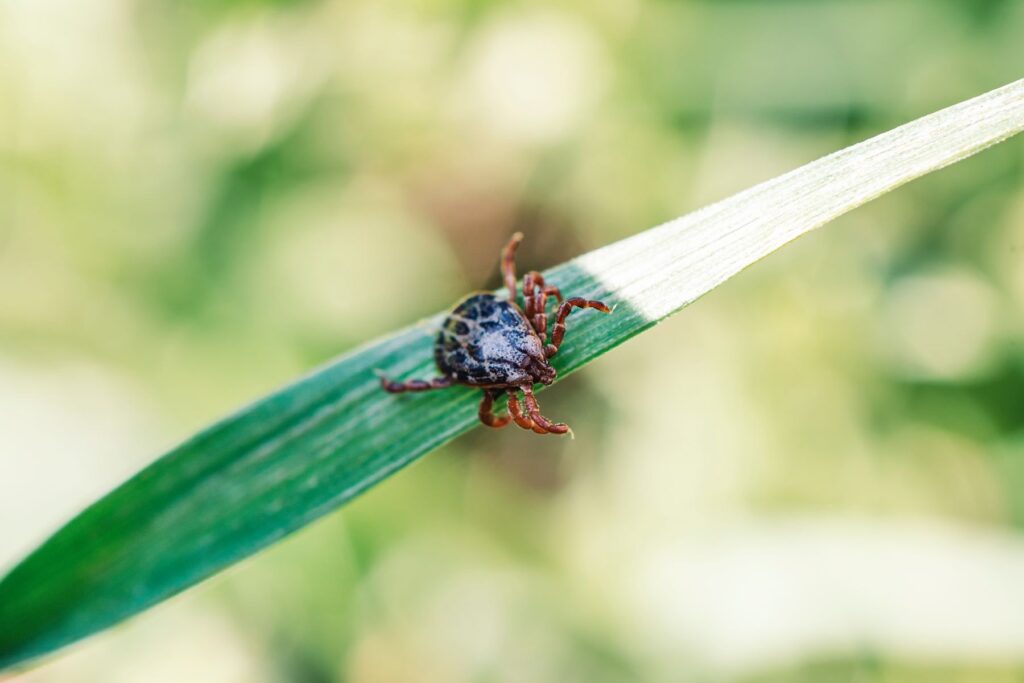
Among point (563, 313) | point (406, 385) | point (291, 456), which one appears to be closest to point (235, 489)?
point (291, 456)

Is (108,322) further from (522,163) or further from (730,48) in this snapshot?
(730,48)

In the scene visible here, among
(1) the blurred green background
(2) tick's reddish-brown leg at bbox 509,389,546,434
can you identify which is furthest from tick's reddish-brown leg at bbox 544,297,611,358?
(1) the blurred green background

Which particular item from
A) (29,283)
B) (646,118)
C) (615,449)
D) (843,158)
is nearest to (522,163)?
(646,118)

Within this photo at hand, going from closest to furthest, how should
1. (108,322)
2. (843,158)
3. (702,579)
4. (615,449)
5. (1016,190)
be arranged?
(843,158)
(702,579)
(1016,190)
(108,322)
(615,449)

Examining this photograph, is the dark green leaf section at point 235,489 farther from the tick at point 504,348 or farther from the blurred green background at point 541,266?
the blurred green background at point 541,266

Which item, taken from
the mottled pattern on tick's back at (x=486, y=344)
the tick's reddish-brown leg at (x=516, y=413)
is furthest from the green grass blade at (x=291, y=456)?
the tick's reddish-brown leg at (x=516, y=413)

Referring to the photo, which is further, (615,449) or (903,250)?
(615,449)

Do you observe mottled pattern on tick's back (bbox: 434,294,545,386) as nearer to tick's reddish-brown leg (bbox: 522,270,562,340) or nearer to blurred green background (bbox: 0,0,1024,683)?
tick's reddish-brown leg (bbox: 522,270,562,340)

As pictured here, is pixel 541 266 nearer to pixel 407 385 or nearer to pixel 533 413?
pixel 533 413
